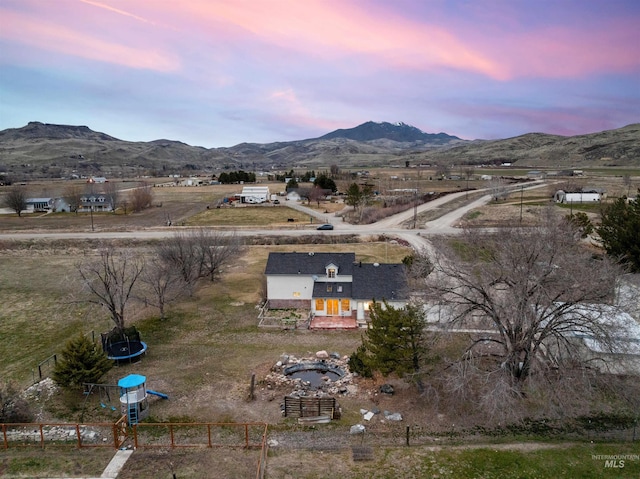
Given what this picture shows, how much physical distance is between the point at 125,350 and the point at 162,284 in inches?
392

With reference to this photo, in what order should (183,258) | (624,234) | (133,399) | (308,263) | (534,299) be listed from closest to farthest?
1. (534,299)
2. (133,399)
3. (308,263)
4. (624,234)
5. (183,258)

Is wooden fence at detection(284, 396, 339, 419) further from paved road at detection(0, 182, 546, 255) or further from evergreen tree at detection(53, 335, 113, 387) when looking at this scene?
paved road at detection(0, 182, 546, 255)

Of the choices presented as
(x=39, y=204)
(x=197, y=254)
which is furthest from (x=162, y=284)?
(x=39, y=204)

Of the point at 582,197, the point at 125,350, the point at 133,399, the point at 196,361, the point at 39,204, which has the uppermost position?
the point at 582,197

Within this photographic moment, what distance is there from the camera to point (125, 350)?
26.5 meters

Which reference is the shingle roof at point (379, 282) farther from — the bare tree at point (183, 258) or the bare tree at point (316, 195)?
the bare tree at point (316, 195)

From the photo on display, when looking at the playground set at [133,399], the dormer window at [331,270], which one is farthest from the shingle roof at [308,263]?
the playground set at [133,399]

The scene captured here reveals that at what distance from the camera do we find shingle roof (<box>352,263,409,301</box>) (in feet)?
105

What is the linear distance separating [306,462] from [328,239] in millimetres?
43560

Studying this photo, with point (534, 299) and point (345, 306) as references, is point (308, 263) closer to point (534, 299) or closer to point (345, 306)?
point (345, 306)

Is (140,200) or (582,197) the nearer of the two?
(582,197)

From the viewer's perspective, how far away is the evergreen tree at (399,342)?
21.2 m

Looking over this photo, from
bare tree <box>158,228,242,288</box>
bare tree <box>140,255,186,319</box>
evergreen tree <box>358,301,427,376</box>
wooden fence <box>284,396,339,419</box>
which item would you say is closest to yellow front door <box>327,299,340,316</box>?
evergreen tree <box>358,301,427,376</box>

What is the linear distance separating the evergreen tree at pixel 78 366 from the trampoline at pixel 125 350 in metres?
2.94
